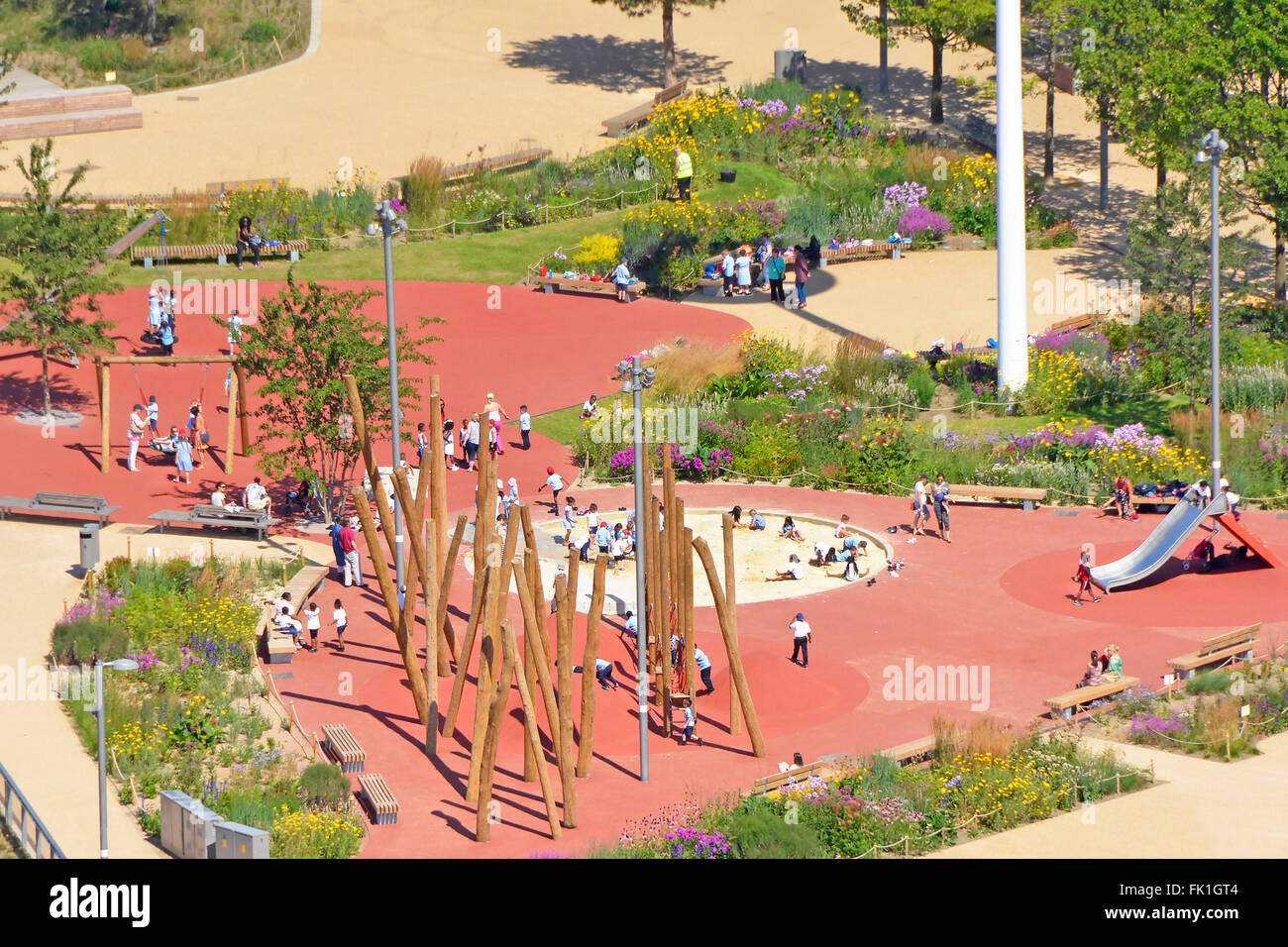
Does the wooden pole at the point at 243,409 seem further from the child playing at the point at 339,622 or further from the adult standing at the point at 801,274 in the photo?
the adult standing at the point at 801,274

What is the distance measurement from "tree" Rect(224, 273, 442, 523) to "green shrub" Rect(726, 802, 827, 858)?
14.8 metres

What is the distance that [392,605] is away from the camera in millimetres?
28406

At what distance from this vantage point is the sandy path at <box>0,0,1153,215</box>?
60.2 metres

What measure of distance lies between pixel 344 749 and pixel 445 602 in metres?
3.19

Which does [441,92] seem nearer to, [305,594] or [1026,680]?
[305,594]

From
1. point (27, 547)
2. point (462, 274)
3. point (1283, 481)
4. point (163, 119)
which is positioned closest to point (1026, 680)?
point (1283, 481)

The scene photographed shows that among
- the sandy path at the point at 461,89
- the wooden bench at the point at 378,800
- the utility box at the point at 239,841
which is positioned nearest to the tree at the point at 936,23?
the sandy path at the point at 461,89

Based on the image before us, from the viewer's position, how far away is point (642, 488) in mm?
25062

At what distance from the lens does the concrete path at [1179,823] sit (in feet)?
73.6

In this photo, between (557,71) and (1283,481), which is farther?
(557,71)

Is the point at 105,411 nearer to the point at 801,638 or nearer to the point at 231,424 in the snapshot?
the point at 231,424

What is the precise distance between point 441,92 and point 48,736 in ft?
145

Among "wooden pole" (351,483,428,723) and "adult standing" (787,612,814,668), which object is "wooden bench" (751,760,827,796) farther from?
"wooden pole" (351,483,428,723)

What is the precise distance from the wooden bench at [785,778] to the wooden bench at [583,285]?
1034 inches
